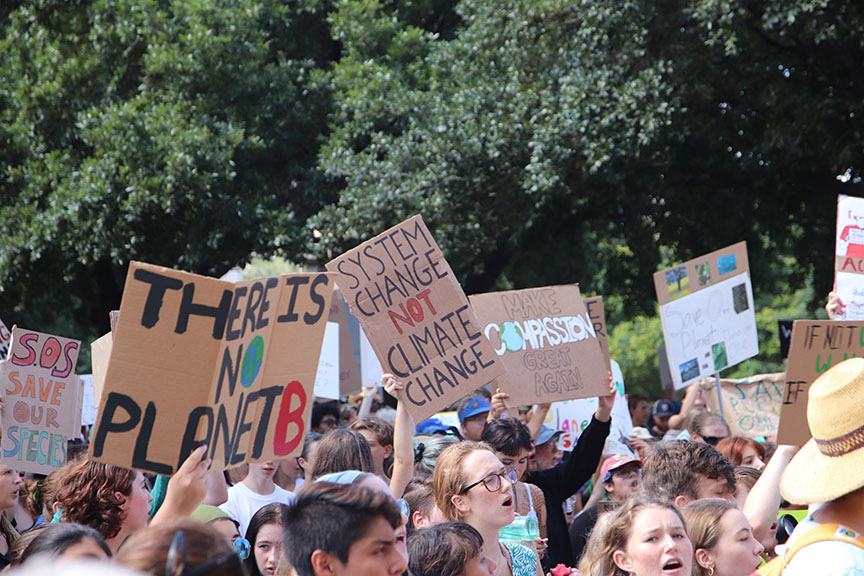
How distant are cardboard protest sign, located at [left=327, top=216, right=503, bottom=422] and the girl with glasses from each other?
127 cm

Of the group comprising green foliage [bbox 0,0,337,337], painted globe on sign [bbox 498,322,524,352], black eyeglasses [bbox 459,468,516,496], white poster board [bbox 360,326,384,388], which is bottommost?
black eyeglasses [bbox 459,468,516,496]

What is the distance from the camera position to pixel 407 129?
52.1 feet

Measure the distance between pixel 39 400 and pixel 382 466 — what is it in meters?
2.23

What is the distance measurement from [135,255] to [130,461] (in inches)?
506

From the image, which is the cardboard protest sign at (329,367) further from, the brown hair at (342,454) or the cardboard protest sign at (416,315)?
the brown hair at (342,454)

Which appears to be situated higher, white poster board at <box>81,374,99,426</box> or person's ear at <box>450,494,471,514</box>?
white poster board at <box>81,374,99,426</box>

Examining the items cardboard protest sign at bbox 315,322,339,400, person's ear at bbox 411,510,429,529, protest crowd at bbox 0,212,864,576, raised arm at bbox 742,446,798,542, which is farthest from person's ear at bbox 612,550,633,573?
cardboard protest sign at bbox 315,322,339,400

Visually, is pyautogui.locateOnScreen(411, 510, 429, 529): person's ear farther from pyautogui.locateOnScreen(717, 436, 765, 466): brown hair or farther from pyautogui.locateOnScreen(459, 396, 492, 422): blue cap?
pyautogui.locateOnScreen(459, 396, 492, 422): blue cap

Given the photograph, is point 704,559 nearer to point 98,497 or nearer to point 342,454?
point 342,454

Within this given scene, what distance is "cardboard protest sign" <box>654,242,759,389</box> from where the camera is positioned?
29.2ft

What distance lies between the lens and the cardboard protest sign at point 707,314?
891 cm

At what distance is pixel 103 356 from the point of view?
6.82 m

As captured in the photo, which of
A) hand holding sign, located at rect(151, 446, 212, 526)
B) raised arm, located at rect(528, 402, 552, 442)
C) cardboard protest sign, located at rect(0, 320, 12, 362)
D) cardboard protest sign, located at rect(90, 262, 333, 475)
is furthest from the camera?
cardboard protest sign, located at rect(0, 320, 12, 362)

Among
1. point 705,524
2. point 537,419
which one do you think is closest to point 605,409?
point 537,419
